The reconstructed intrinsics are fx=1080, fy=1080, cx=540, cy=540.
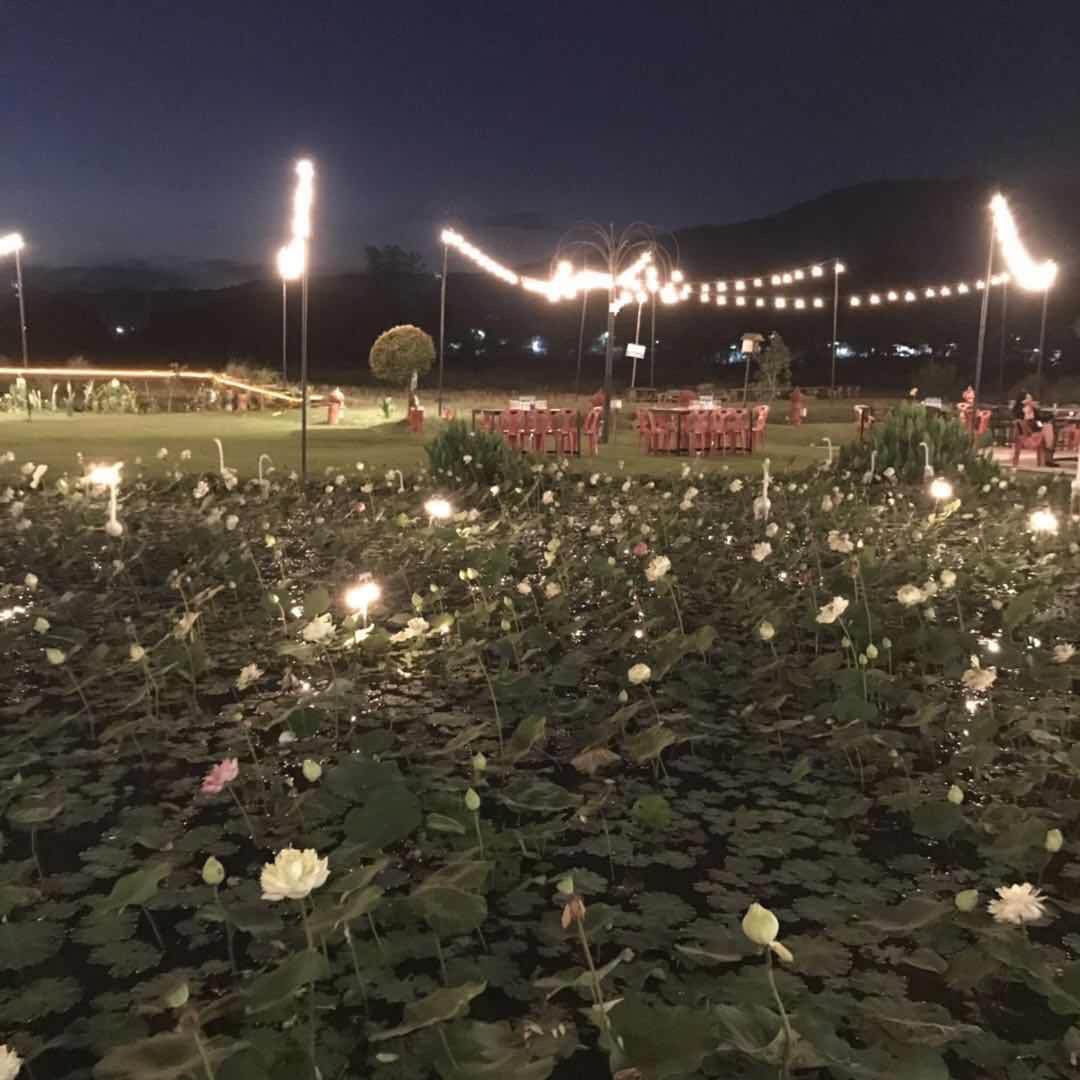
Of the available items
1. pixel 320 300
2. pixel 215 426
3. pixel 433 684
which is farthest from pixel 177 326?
pixel 433 684

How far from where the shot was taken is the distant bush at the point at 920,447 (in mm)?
8922

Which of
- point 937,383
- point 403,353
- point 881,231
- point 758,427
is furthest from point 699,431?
point 881,231

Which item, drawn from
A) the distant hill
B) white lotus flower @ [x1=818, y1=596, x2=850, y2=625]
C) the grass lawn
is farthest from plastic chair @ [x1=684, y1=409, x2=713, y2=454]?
the distant hill

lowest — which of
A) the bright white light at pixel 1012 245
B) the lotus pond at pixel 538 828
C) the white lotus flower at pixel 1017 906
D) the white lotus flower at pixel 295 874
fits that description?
the lotus pond at pixel 538 828

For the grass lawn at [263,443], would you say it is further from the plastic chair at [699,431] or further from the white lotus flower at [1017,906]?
the white lotus flower at [1017,906]

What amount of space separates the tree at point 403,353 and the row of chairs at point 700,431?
19.3ft

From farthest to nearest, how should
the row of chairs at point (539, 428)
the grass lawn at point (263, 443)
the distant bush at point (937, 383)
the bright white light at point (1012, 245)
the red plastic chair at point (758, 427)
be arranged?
the distant bush at point (937, 383), the red plastic chair at point (758, 427), the row of chairs at point (539, 428), the bright white light at point (1012, 245), the grass lawn at point (263, 443)

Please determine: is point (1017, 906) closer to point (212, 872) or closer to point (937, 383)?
point (212, 872)

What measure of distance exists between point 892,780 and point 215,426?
45.3 feet

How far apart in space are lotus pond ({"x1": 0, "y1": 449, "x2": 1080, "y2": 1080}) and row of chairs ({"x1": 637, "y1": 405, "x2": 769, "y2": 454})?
704 centimetres

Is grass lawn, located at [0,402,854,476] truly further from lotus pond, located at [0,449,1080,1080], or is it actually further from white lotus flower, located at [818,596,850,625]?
white lotus flower, located at [818,596,850,625]

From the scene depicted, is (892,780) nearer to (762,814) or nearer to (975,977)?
(762,814)

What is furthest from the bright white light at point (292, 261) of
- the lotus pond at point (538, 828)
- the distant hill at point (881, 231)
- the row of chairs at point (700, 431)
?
the distant hill at point (881, 231)

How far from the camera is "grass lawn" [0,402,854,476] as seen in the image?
10.5m
